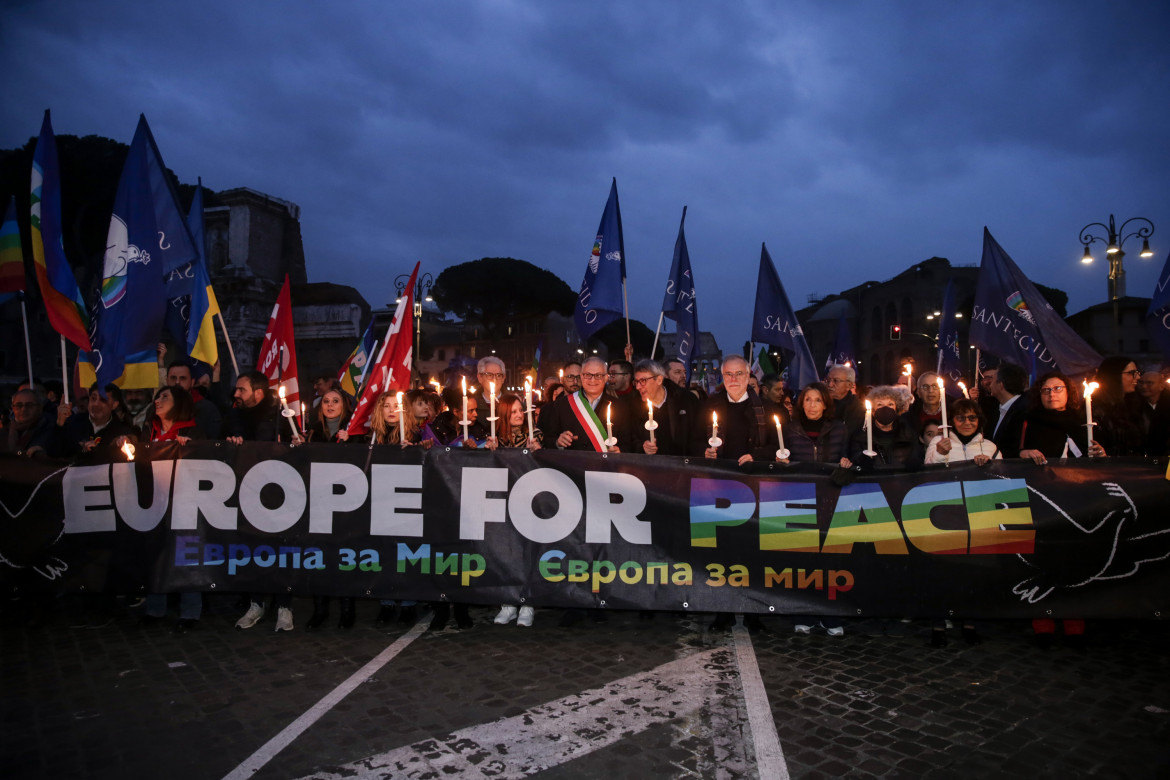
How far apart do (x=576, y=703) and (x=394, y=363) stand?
3.81 m

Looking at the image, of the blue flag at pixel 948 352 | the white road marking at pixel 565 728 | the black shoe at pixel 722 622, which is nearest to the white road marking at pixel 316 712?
the white road marking at pixel 565 728

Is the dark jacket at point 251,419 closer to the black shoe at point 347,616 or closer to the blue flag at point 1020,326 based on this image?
the black shoe at point 347,616

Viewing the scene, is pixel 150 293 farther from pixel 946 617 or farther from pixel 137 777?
pixel 946 617

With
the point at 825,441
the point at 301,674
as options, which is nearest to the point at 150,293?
the point at 301,674

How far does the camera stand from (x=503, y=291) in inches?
2408

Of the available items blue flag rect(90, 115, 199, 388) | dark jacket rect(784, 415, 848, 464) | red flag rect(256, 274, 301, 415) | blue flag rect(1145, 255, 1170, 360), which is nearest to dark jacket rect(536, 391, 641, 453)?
dark jacket rect(784, 415, 848, 464)

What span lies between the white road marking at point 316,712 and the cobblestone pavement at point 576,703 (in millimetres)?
17

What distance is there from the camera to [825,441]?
17.7 ft

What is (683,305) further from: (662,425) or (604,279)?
(662,425)

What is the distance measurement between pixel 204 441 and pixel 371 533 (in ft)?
5.05

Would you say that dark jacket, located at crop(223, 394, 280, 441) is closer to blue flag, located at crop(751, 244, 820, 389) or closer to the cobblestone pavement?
the cobblestone pavement

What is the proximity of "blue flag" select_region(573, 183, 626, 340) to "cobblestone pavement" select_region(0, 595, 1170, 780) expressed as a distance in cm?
522

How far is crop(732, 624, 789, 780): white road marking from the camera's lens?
10.1 feet

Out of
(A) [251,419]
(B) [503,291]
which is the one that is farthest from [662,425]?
(B) [503,291]
